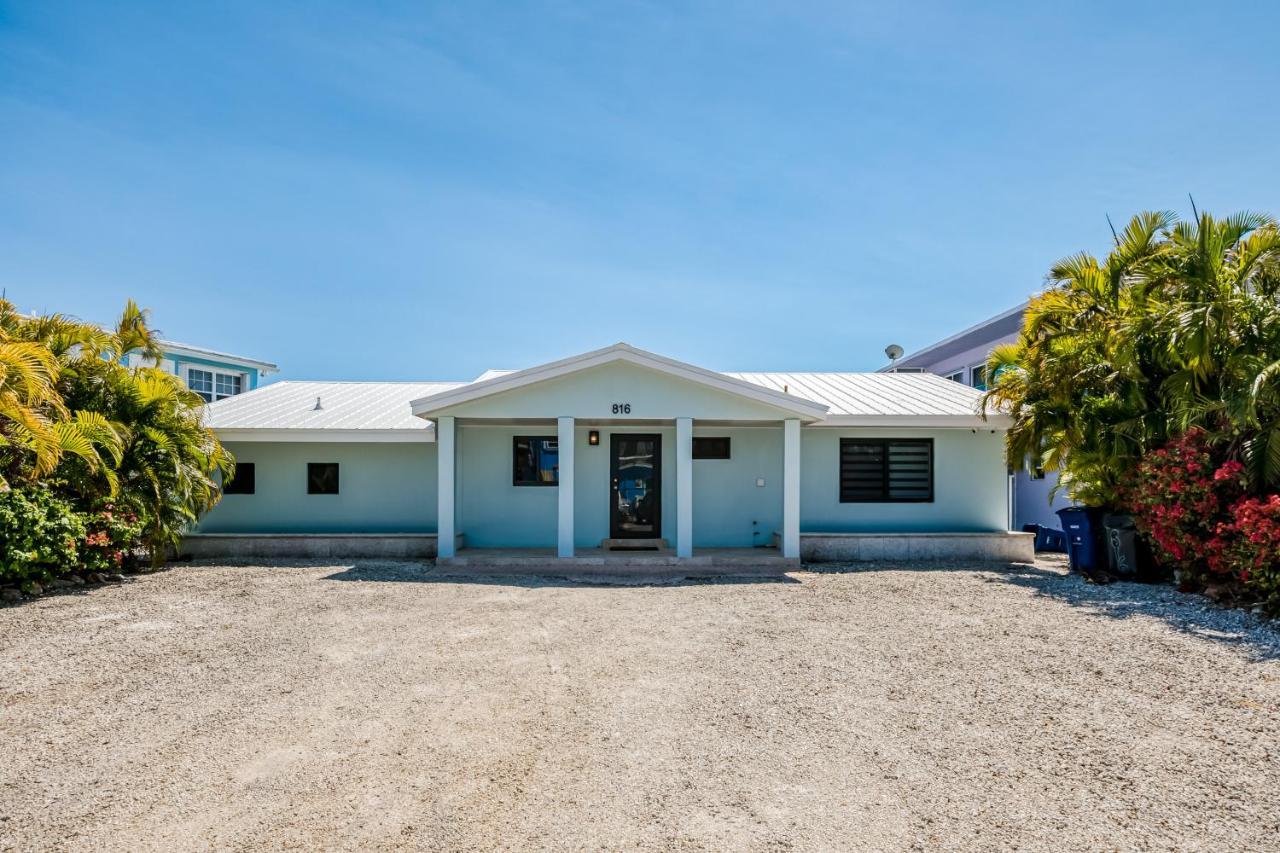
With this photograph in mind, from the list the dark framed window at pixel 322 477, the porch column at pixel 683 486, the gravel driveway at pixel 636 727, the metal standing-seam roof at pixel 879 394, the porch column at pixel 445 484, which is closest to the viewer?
the gravel driveway at pixel 636 727

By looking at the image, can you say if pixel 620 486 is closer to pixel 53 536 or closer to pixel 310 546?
pixel 310 546

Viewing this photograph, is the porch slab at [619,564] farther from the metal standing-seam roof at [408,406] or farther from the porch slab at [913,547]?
the metal standing-seam roof at [408,406]

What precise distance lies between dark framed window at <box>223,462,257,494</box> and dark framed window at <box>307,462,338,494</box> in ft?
3.37

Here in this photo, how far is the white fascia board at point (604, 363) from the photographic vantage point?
1050 cm

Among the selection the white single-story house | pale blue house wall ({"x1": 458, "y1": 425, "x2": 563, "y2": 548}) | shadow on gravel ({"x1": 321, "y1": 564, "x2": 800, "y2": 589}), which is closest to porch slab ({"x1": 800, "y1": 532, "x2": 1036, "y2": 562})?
the white single-story house

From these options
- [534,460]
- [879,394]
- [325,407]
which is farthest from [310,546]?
[879,394]

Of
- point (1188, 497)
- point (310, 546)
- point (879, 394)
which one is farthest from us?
point (879, 394)

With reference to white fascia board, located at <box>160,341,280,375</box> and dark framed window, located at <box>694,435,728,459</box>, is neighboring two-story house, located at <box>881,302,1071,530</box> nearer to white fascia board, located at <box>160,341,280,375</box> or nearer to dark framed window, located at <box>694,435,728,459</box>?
dark framed window, located at <box>694,435,728,459</box>

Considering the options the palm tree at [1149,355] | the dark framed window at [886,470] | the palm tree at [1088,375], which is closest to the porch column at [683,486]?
the dark framed window at [886,470]

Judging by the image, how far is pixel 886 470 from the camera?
41.1ft

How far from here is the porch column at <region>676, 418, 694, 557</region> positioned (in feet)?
35.0

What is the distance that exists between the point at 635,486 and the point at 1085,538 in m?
7.28

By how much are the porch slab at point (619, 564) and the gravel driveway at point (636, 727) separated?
2.49 meters

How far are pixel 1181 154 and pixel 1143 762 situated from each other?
963 centimetres
